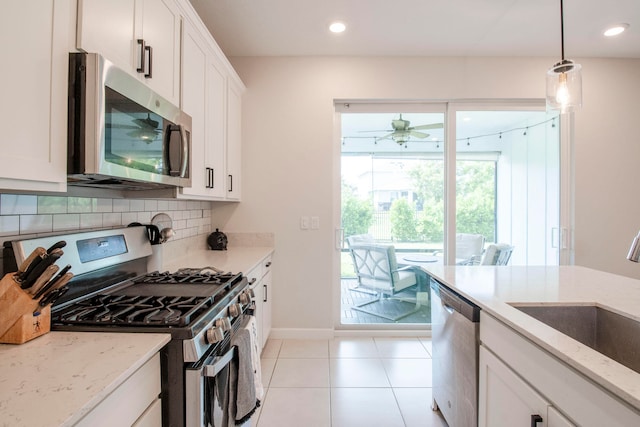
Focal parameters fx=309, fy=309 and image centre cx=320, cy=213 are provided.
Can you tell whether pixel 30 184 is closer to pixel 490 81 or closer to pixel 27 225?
pixel 27 225

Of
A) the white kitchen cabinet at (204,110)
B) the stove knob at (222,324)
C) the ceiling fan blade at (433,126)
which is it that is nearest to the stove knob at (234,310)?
the stove knob at (222,324)

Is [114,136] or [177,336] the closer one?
[177,336]

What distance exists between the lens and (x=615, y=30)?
2.60 metres

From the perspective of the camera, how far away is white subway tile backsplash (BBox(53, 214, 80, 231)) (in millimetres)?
1308

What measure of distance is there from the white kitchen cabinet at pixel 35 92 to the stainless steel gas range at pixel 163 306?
13.8 inches

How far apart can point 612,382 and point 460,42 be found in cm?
290

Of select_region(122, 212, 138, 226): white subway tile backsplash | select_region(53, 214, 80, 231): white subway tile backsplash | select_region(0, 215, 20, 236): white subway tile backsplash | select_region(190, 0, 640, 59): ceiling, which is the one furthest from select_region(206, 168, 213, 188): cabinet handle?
select_region(190, 0, 640, 59): ceiling

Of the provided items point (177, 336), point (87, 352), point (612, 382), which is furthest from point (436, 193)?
point (87, 352)

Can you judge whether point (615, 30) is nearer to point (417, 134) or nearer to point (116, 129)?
point (417, 134)

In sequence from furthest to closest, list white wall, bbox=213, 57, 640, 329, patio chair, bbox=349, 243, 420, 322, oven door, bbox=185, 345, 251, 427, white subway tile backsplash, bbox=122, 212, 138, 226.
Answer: patio chair, bbox=349, 243, 420, 322 < white wall, bbox=213, 57, 640, 329 < white subway tile backsplash, bbox=122, 212, 138, 226 < oven door, bbox=185, 345, 251, 427

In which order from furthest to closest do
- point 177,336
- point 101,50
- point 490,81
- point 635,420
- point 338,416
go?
point 490,81 < point 338,416 < point 101,50 < point 177,336 < point 635,420

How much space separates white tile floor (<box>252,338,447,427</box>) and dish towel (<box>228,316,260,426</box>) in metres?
0.69

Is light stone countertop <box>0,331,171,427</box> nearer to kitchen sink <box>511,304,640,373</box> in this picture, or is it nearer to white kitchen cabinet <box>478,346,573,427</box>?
white kitchen cabinet <box>478,346,573,427</box>

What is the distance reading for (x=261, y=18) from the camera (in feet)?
8.08
